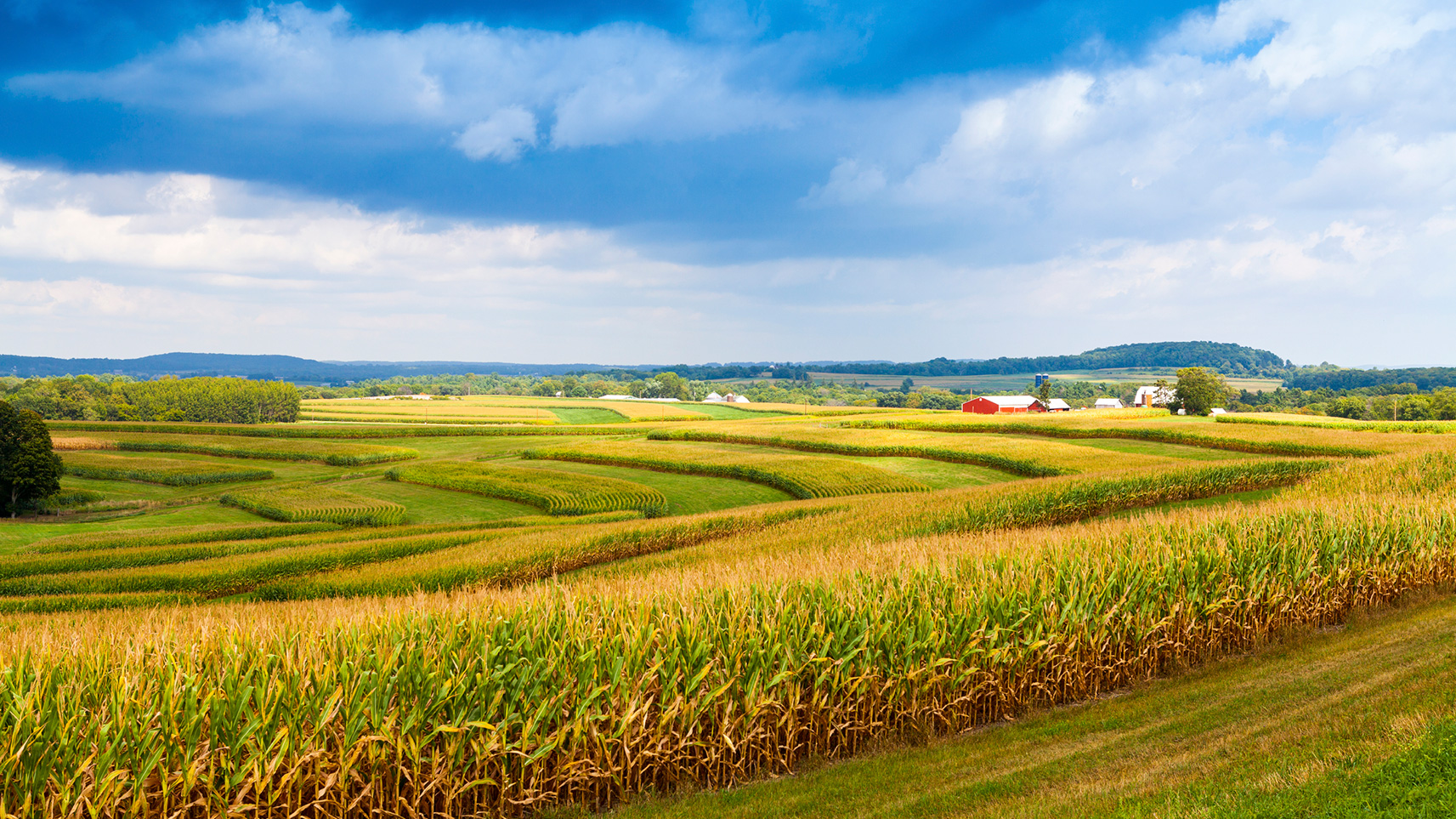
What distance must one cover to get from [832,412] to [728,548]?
A: 82.7 meters

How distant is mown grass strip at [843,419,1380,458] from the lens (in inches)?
1660

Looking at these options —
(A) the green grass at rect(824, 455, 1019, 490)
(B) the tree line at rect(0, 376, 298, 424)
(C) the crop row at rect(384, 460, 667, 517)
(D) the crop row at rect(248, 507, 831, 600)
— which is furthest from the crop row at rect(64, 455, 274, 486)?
(B) the tree line at rect(0, 376, 298, 424)

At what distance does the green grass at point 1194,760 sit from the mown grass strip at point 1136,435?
3730 cm

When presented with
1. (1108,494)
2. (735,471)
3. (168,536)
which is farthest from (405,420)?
(1108,494)

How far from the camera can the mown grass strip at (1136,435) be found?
4216cm

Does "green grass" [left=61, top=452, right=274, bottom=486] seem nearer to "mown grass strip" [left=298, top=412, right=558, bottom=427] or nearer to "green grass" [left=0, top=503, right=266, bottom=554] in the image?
"green grass" [left=0, top=503, right=266, bottom=554]

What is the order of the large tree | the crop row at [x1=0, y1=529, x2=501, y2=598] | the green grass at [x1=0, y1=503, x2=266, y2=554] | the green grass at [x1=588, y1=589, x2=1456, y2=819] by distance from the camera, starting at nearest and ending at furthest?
the green grass at [x1=588, y1=589, x2=1456, y2=819] < the crop row at [x1=0, y1=529, x2=501, y2=598] < the green grass at [x1=0, y1=503, x2=266, y2=554] < the large tree

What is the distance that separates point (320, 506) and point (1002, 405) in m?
119

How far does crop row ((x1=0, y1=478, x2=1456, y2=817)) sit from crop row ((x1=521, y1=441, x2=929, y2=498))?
28.2 meters

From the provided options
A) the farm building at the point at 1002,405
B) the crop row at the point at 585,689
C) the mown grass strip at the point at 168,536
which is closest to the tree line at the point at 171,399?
the mown grass strip at the point at 168,536

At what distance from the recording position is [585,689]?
25.7 feet

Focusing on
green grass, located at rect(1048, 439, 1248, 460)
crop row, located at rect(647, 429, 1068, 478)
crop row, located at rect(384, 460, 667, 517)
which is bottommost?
crop row, located at rect(384, 460, 667, 517)

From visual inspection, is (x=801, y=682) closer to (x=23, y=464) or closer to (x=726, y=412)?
(x=23, y=464)

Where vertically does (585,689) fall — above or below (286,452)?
above
